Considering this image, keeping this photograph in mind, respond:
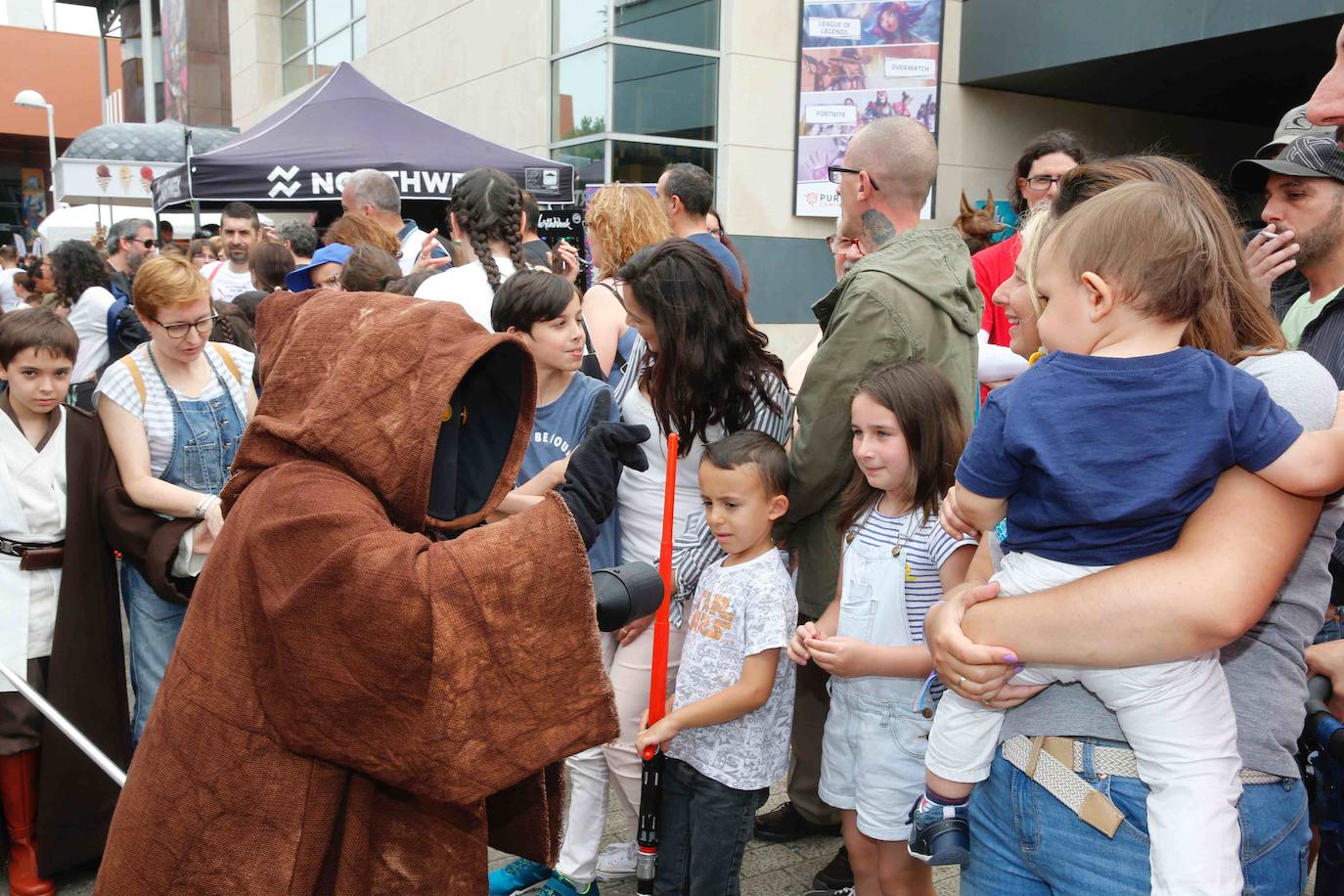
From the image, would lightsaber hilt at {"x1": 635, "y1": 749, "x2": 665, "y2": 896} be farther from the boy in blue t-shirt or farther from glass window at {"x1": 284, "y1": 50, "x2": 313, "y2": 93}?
glass window at {"x1": 284, "y1": 50, "x2": 313, "y2": 93}

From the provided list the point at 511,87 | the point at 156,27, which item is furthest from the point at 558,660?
the point at 156,27

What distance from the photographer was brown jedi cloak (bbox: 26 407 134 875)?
3412mm

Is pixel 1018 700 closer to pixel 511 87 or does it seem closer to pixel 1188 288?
pixel 1188 288

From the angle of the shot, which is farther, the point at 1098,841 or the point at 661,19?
the point at 661,19

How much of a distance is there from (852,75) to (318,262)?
29.8ft

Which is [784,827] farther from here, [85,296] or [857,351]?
[85,296]

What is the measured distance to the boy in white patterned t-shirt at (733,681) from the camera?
2.75 meters

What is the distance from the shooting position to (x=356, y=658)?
4.91 feet

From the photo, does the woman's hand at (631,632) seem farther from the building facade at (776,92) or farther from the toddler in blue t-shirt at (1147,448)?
the building facade at (776,92)

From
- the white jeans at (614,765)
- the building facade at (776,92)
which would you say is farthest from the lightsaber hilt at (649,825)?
the building facade at (776,92)

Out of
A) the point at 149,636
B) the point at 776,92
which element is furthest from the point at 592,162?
the point at 149,636

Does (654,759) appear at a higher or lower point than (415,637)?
lower

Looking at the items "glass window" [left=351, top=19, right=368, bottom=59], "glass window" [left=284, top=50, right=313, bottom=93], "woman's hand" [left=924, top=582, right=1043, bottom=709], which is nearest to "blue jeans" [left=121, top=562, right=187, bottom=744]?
"woman's hand" [left=924, top=582, right=1043, bottom=709]

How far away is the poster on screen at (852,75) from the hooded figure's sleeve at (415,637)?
11.4 meters
